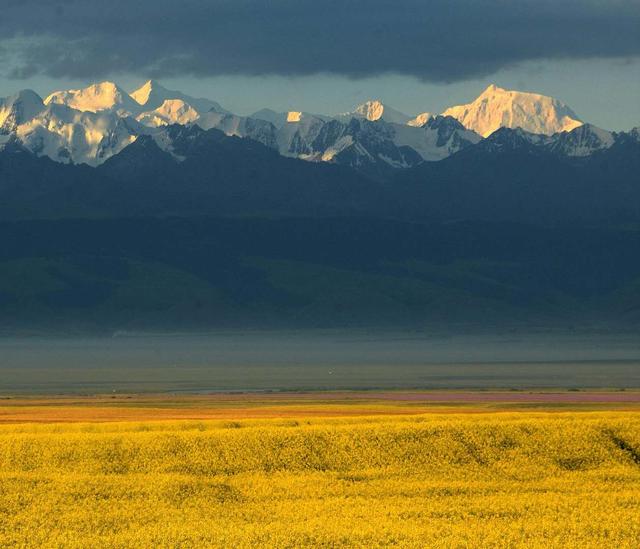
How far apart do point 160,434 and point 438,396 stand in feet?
240

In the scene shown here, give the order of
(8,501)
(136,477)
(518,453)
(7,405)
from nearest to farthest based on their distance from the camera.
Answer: (8,501), (136,477), (518,453), (7,405)

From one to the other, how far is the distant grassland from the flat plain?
101mm

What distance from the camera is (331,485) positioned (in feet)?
214

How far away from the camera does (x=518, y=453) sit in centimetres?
7219

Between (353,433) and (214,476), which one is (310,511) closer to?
(214,476)

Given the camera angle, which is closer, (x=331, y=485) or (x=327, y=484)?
(x=331, y=485)

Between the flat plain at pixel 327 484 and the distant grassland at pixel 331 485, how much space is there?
0.10 metres

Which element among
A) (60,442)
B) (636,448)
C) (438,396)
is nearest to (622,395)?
(438,396)

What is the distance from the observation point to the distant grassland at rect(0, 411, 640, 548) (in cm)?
5353

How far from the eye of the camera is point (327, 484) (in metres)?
65.6

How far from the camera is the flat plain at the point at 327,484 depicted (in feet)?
176

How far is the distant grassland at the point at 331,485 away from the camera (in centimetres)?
5353

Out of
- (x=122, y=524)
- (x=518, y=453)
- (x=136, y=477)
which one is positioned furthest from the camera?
(x=518, y=453)

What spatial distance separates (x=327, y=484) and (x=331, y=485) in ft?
0.84
